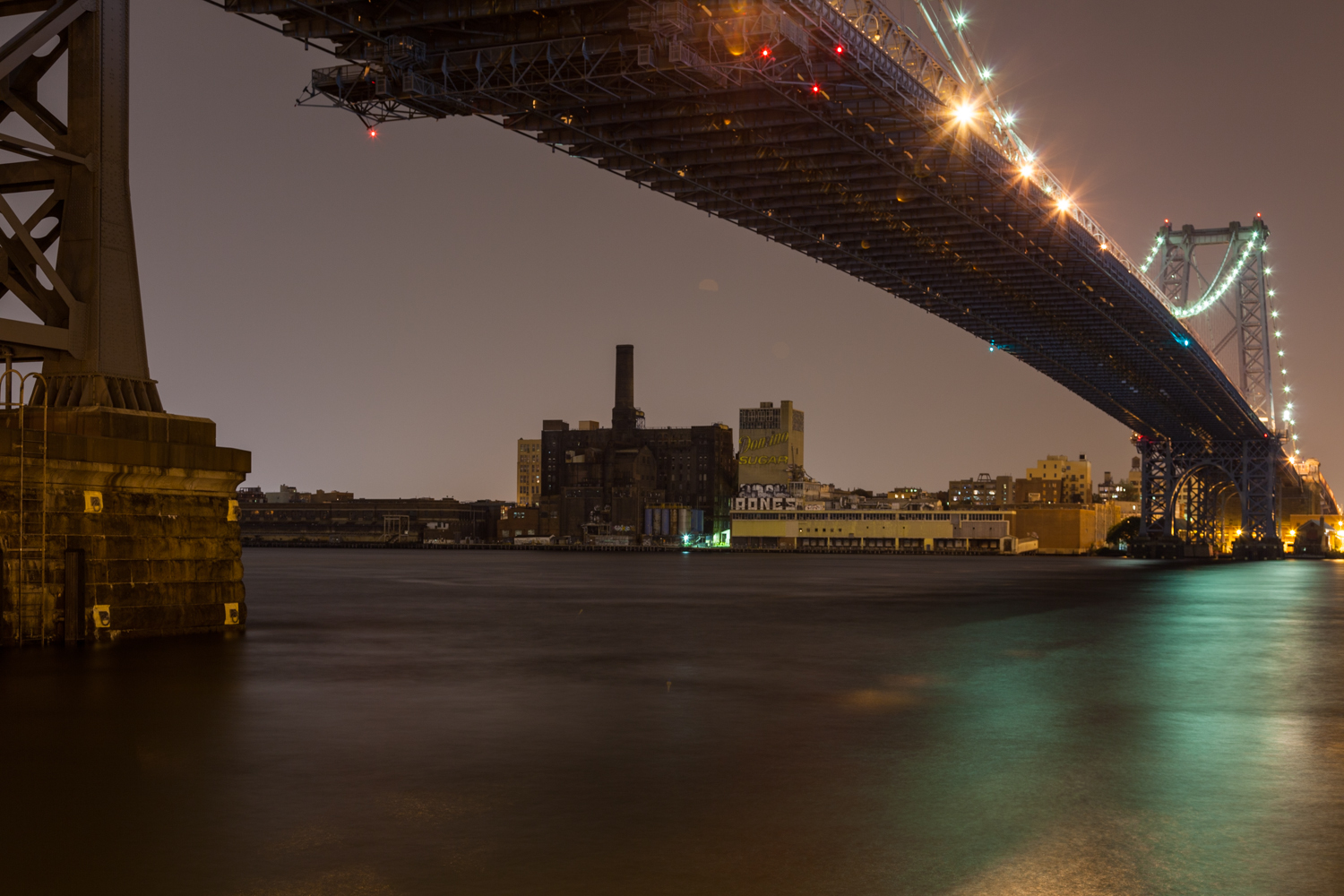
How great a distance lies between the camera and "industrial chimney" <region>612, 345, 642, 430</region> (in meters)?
186

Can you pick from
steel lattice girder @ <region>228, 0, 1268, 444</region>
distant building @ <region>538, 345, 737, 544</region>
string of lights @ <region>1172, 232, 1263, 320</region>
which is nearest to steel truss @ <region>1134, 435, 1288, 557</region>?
string of lights @ <region>1172, 232, 1263, 320</region>

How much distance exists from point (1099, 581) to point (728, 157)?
3579cm

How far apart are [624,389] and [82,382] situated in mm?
168428

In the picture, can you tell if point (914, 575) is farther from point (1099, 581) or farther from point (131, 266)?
point (131, 266)

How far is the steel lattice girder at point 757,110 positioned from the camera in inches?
1094

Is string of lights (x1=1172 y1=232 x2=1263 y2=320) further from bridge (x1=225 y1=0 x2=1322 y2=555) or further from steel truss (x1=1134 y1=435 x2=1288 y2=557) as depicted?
bridge (x1=225 y1=0 x2=1322 y2=555)

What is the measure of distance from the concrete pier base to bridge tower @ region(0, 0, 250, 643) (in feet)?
0.07

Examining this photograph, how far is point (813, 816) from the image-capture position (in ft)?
31.2

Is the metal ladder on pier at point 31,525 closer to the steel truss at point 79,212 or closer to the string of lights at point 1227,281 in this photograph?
the steel truss at point 79,212

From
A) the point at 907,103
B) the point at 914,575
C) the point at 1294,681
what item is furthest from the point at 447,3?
the point at 914,575

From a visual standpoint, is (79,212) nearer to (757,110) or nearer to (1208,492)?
(757,110)

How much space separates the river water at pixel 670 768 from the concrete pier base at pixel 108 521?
0.87 metres

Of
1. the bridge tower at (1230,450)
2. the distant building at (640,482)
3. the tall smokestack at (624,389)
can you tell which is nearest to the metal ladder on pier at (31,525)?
the bridge tower at (1230,450)

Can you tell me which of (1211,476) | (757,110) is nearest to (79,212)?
(757,110)
